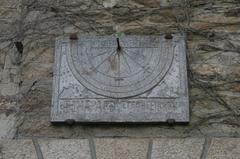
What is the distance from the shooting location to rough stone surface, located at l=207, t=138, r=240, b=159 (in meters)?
3.98

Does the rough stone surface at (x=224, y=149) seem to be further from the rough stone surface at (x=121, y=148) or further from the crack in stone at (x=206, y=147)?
the rough stone surface at (x=121, y=148)

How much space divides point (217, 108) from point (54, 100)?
3.26 ft

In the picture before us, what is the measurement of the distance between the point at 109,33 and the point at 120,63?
11.6 inches

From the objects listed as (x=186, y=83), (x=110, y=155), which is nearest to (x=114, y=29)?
(x=186, y=83)

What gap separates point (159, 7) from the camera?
4.70m

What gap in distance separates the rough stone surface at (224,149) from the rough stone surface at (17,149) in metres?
1.03

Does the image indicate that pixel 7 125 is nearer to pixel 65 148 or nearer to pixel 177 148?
pixel 65 148

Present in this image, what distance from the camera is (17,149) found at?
4.10 metres

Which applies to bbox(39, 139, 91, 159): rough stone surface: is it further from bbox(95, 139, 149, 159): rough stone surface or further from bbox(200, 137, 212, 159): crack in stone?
bbox(200, 137, 212, 159): crack in stone

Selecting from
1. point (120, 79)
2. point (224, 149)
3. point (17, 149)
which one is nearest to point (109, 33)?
point (120, 79)

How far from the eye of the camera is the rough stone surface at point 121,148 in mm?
4008

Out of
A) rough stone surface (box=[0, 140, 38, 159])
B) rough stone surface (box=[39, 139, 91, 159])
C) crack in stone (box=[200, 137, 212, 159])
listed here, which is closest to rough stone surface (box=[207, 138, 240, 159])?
crack in stone (box=[200, 137, 212, 159])

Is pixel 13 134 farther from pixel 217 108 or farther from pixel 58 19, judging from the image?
pixel 217 108

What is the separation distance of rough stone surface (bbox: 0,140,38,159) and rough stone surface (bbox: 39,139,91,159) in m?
0.07
